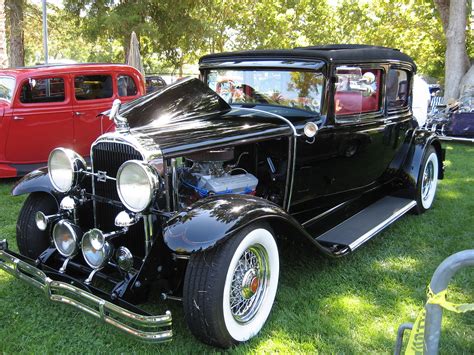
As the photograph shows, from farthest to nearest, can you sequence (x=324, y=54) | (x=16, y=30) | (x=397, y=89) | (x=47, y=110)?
(x=16, y=30)
(x=47, y=110)
(x=397, y=89)
(x=324, y=54)

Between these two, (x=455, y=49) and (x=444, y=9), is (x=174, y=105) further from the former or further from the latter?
(x=444, y=9)

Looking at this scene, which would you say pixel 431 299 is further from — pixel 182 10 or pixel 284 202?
pixel 182 10

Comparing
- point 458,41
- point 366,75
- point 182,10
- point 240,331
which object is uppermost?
point 182,10

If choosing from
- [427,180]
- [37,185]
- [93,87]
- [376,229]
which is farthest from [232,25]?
[37,185]

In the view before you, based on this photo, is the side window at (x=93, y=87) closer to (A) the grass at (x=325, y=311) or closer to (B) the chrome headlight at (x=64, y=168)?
(A) the grass at (x=325, y=311)

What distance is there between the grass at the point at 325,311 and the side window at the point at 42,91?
2.99m

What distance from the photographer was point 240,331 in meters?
2.55

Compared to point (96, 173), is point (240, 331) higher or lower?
lower

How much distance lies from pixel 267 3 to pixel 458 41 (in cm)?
1201

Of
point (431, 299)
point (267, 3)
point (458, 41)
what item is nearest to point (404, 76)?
point (431, 299)

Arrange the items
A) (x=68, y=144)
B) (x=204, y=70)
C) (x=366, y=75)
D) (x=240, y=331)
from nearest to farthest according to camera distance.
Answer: (x=240, y=331) → (x=366, y=75) → (x=204, y=70) → (x=68, y=144)

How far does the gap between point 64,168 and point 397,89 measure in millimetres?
3420

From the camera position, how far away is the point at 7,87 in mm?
6609

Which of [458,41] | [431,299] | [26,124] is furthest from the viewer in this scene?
[458,41]
